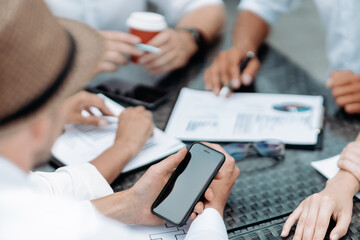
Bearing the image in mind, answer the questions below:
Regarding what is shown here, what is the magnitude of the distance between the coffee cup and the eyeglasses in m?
0.46

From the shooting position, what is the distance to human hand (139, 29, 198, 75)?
4.75 ft

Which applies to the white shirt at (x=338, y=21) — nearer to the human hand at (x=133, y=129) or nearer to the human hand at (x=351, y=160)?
the human hand at (x=351, y=160)

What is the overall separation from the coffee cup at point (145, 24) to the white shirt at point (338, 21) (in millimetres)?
555

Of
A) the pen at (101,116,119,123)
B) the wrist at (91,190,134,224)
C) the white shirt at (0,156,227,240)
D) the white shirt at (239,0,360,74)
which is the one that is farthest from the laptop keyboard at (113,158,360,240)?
the white shirt at (239,0,360,74)

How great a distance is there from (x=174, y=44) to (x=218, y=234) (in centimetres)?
84

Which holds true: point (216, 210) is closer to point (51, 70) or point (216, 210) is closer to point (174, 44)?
point (51, 70)

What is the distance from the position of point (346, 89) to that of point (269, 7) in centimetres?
58

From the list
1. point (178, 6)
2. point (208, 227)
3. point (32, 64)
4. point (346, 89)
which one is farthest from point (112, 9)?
point (32, 64)

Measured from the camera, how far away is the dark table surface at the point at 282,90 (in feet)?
3.67

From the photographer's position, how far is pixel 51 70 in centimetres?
58

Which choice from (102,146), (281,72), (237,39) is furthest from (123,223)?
(237,39)

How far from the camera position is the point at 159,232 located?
0.88 meters

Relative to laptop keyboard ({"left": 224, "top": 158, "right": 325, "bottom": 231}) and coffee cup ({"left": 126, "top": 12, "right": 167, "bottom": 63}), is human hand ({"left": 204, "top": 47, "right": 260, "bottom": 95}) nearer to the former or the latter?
coffee cup ({"left": 126, "top": 12, "right": 167, "bottom": 63})

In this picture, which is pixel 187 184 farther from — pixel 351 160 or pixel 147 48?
pixel 147 48
